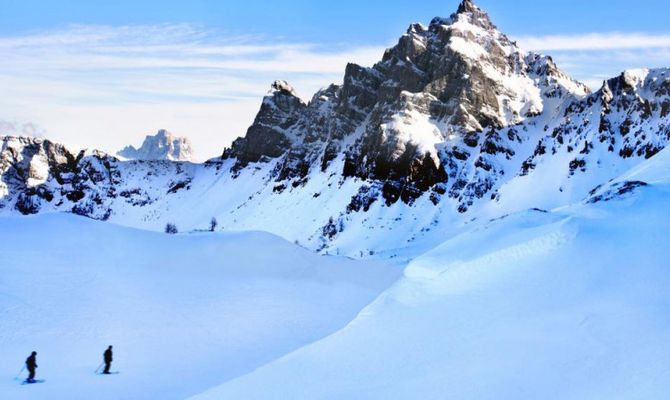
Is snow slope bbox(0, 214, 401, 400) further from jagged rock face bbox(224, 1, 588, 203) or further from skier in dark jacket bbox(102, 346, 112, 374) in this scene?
jagged rock face bbox(224, 1, 588, 203)

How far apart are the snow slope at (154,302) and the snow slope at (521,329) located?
994cm

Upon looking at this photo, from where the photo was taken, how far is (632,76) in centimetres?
14062

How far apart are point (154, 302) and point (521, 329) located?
25.0 metres

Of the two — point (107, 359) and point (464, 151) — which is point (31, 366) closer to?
point (107, 359)

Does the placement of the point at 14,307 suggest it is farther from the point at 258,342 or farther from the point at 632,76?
the point at 632,76

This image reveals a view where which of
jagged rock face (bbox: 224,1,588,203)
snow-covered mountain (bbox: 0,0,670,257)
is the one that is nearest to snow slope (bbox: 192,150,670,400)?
snow-covered mountain (bbox: 0,0,670,257)

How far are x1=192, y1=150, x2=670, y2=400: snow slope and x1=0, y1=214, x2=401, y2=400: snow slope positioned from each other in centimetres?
994

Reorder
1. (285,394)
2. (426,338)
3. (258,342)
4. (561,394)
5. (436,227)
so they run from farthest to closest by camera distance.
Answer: (436,227) < (258,342) < (426,338) < (285,394) < (561,394)

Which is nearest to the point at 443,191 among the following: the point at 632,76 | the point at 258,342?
the point at 632,76

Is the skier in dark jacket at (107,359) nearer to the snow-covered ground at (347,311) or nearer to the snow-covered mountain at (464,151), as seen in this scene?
the snow-covered ground at (347,311)

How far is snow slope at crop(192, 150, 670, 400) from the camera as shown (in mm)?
15383

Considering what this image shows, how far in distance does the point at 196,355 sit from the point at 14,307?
10.5m

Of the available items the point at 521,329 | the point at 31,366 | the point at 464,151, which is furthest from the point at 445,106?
the point at 521,329

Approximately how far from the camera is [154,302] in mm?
37031
